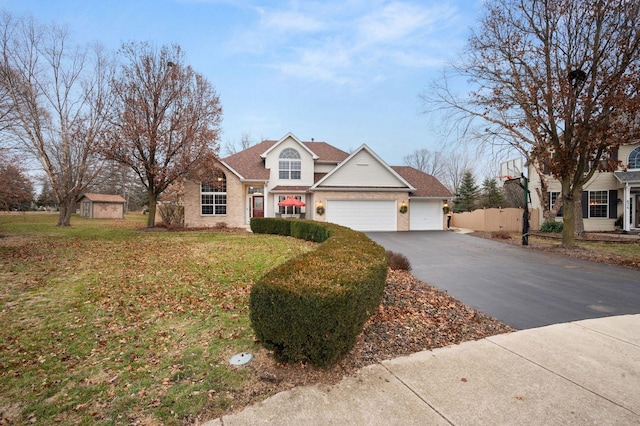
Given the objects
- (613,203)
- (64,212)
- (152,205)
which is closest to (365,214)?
(152,205)

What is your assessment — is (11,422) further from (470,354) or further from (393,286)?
(393,286)

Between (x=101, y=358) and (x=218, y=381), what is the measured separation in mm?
1715

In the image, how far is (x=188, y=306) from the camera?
5.36 m

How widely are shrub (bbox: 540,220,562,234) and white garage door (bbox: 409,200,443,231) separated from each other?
6212 millimetres

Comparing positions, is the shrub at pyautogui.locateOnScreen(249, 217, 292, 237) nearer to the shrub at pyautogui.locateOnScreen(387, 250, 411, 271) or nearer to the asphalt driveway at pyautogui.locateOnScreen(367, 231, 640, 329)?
the asphalt driveway at pyautogui.locateOnScreen(367, 231, 640, 329)

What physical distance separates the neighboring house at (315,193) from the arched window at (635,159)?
36.8ft

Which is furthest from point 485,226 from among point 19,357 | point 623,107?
point 19,357

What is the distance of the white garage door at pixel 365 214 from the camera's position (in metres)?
20.1

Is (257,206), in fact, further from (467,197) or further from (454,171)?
(454,171)

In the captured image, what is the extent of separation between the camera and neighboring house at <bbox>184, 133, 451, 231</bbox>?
66.3ft

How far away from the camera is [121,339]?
4.15 metres

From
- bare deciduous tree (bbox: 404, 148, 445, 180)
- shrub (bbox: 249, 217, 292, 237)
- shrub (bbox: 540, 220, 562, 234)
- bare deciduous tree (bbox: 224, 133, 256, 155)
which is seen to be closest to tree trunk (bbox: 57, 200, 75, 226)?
shrub (bbox: 249, 217, 292, 237)

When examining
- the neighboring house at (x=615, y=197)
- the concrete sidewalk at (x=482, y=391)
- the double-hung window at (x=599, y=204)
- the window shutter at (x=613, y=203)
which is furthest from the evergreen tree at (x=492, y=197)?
the concrete sidewalk at (x=482, y=391)

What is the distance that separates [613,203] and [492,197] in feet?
35.9
